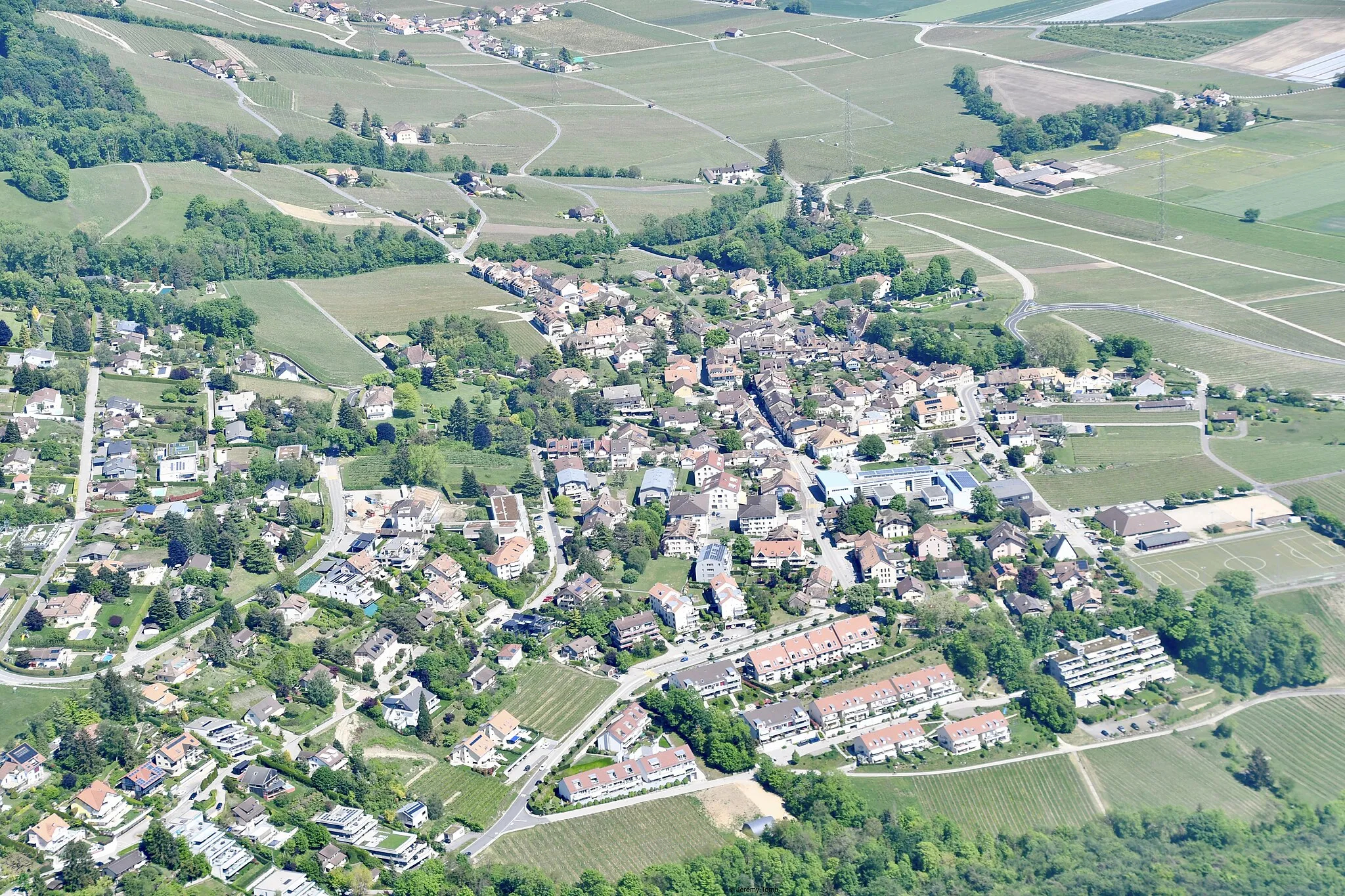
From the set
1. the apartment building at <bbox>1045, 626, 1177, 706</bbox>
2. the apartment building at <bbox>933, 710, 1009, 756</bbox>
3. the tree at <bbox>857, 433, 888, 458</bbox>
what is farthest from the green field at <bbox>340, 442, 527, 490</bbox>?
the apartment building at <bbox>1045, 626, 1177, 706</bbox>

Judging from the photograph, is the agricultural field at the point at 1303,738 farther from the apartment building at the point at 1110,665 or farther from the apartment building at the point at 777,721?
the apartment building at the point at 777,721

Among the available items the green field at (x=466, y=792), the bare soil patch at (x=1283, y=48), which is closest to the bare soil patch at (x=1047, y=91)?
the bare soil patch at (x=1283, y=48)

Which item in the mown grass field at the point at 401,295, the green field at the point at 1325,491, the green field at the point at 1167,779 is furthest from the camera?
the mown grass field at the point at 401,295

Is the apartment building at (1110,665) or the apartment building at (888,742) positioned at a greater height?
the apartment building at (1110,665)

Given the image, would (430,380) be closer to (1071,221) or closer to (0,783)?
(0,783)

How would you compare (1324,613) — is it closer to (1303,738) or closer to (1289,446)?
(1303,738)

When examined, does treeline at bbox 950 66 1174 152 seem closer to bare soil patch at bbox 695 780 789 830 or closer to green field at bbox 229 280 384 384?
green field at bbox 229 280 384 384
